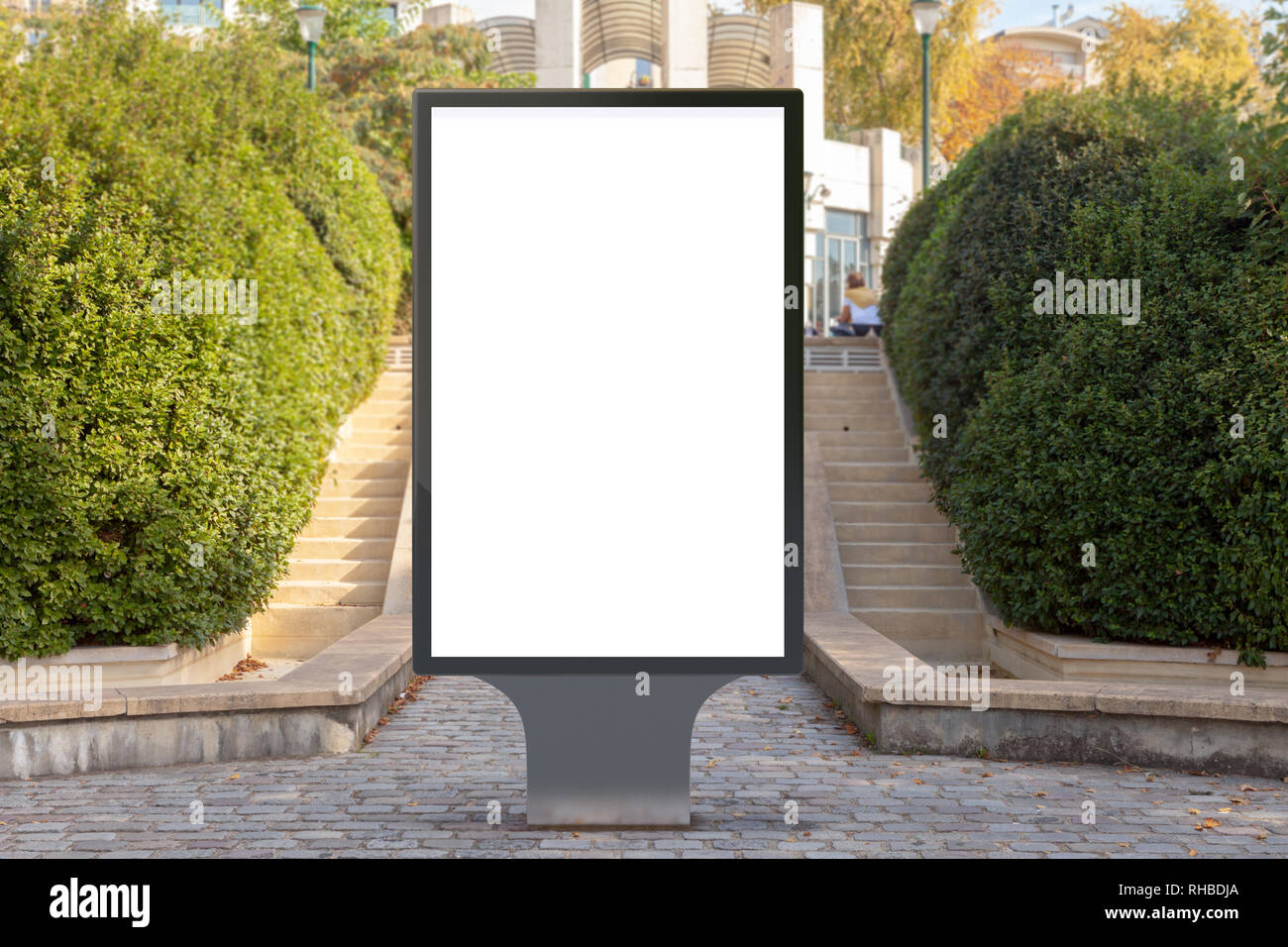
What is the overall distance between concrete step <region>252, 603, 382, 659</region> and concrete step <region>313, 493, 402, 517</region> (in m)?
1.79

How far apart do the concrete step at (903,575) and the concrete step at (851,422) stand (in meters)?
3.54

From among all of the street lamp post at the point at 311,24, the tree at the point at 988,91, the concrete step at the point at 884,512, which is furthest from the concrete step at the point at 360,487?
the tree at the point at 988,91

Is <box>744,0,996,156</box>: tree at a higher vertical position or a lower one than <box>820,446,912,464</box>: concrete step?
higher

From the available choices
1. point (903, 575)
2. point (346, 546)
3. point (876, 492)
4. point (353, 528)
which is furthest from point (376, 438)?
point (903, 575)

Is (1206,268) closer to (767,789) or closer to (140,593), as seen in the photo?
(767,789)

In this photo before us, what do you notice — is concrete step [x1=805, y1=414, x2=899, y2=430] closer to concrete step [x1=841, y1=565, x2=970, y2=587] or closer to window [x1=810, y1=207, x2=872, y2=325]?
concrete step [x1=841, y1=565, x2=970, y2=587]

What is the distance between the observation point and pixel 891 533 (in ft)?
43.2

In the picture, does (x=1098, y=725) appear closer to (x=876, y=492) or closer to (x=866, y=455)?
(x=876, y=492)

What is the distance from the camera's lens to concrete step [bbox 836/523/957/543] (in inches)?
516

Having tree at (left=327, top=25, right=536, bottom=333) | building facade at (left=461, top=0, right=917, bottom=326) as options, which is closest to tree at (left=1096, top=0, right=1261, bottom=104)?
building facade at (left=461, top=0, right=917, bottom=326)

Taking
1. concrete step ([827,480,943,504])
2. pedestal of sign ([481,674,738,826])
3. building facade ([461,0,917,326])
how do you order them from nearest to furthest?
pedestal of sign ([481,674,738,826]) → concrete step ([827,480,943,504]) → building facade ([461,0,917,326])

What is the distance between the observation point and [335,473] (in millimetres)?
14289

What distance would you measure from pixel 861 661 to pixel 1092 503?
2.04 metres

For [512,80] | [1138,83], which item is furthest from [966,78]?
[1138,83]
